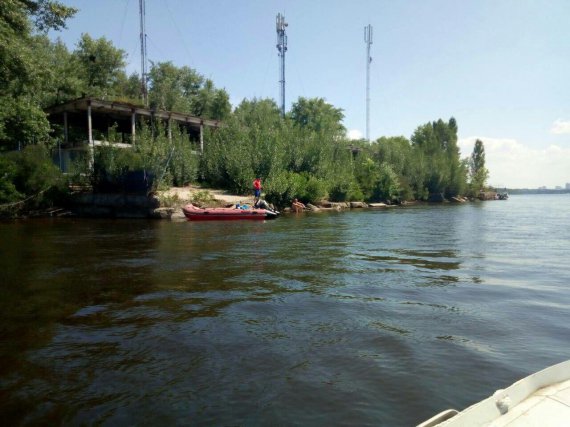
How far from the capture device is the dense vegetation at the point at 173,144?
74.5 ft

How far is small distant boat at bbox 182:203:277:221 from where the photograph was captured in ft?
81.3

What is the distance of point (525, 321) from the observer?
635 centimetres

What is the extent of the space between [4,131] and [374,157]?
151 feet

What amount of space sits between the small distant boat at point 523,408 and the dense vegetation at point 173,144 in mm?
20281

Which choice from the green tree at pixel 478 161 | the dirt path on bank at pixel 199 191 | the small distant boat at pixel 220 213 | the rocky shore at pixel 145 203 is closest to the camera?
the small distant boat at pixel 220 213

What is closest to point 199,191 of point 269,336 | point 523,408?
point 269,336

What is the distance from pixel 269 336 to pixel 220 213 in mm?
19648

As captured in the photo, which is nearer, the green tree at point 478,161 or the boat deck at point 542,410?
the boat deck at point 542,410

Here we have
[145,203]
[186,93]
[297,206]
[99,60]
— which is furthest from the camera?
[186,93]

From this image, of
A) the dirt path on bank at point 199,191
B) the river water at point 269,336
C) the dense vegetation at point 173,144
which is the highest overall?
the dense vegetation at point 173,144

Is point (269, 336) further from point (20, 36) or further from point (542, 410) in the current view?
point (20, 36)

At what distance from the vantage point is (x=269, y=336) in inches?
224

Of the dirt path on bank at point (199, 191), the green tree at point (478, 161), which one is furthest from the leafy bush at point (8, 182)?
the green tree at point (478, 161)

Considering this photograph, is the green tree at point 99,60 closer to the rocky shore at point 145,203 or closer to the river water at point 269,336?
the rocky shore at point 145,203
